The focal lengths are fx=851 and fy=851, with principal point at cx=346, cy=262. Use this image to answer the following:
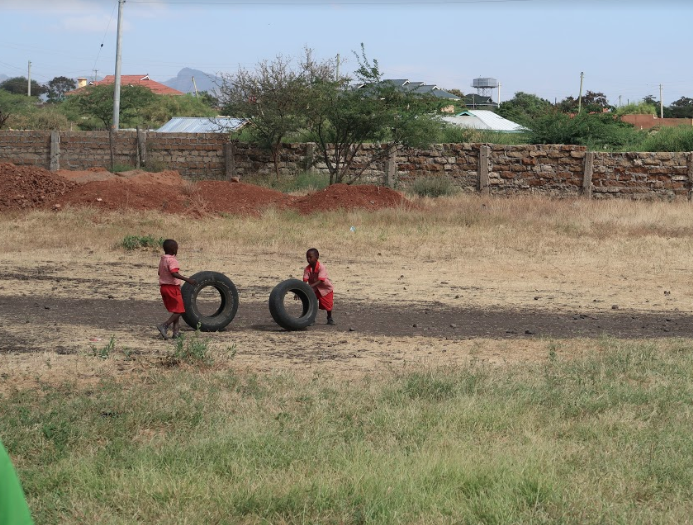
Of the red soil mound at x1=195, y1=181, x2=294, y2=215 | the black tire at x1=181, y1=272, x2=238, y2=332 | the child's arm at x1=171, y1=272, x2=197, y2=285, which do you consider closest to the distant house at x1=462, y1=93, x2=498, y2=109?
the red soil mound at x1=195, y1=181, x2=294, y2=215

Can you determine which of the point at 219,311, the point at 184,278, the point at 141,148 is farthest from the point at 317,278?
the point at 141,148

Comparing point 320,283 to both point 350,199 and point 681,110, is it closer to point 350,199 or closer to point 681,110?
point 350,199

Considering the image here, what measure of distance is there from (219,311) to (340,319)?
169cm

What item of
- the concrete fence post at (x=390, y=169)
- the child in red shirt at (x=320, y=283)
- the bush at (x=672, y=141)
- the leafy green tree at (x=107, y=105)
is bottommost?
the child in red shirt at (x=320, y=283)

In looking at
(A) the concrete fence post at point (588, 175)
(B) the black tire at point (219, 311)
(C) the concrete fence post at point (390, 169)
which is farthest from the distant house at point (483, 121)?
(B) the black tire at point (219, 311)

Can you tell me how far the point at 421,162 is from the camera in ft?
85.9

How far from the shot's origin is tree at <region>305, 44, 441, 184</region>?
81.1 feet

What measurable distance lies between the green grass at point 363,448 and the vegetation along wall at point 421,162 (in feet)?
59.6

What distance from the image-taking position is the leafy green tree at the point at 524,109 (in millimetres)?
32312

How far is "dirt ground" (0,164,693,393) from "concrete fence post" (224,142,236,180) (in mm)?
12097

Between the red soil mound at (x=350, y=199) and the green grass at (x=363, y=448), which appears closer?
the green grass at (x=363, y=448)

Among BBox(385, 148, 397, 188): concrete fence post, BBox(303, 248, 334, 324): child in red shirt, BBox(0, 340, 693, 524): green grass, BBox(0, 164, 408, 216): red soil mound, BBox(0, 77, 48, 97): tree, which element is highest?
BBox(0, 77, 48, 97): tree

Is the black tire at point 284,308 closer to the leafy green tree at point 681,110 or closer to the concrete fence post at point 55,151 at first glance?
the concrete fence post at point 55,151

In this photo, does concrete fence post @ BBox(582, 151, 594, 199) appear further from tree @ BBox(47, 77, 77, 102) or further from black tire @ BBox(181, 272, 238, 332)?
tree @ BBox(47, 77, 77, 102)
